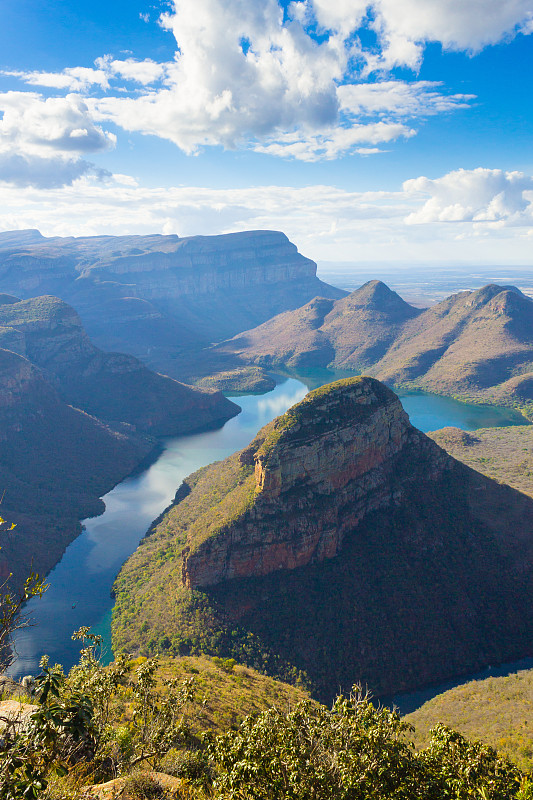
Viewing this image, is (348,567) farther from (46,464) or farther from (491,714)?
(46,464)

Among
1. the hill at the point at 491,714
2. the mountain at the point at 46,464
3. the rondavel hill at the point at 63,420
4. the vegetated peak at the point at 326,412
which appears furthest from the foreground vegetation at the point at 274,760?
the mountain at the point at 46,464

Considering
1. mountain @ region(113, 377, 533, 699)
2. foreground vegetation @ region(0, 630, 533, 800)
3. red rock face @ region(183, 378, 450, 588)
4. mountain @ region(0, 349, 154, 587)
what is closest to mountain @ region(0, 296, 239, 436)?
mountain @ region(0, 349, 154, 587)

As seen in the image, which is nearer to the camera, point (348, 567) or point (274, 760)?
point (274, 760)

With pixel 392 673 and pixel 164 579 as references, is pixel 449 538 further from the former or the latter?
pixel 164 579

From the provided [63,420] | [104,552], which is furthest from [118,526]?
[63,420]

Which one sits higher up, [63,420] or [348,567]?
[348,567]

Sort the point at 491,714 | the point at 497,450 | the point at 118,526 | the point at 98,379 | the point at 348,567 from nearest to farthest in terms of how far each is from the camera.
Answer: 1. the point at 491,714
2. the point at 348,567
3. the point at 118,526
4. the point at 497,450
5. the point at 98,379
